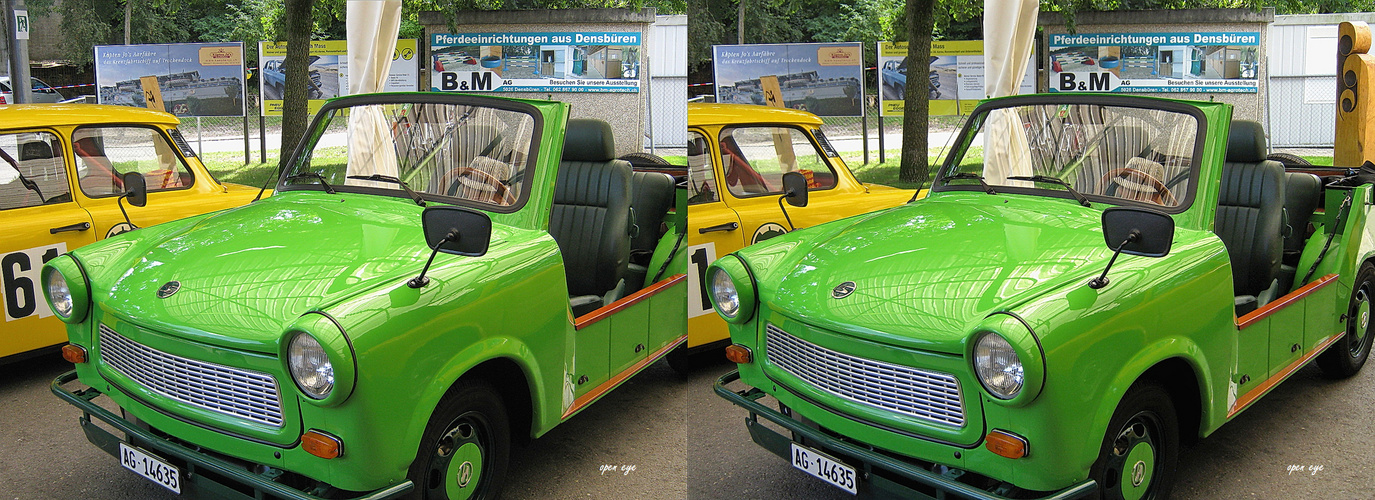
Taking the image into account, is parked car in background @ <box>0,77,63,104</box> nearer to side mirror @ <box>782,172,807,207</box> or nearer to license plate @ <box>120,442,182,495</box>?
license plate @ <box>120,442,182,495</box>

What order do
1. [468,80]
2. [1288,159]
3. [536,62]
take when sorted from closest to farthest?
[536,62]
[1288,159]
[468,80]

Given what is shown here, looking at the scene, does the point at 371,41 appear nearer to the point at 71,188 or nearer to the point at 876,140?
the point at 71,188

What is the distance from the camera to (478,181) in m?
3.67

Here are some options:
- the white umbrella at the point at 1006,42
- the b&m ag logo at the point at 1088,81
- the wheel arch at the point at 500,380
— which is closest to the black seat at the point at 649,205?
the wheel arch at the point at 500,380

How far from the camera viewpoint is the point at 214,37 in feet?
17.1

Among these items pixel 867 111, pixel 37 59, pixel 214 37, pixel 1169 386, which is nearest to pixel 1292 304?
pixel 1169 386

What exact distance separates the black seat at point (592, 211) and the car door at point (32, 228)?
7.93 ft

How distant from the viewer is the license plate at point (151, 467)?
2.82 meters

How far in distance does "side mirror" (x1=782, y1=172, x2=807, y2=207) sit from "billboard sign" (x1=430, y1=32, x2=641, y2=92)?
Answer: 998 millimetres

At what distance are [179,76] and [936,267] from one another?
205 inches

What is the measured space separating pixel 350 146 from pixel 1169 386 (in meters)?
3.32

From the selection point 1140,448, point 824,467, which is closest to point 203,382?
point 824,467

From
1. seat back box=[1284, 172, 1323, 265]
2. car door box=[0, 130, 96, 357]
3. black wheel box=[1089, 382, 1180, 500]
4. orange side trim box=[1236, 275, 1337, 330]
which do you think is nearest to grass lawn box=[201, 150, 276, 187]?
car door box=[0, 130, 96, 357]

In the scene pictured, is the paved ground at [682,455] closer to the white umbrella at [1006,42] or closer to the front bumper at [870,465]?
the front bumper at [870,465]
